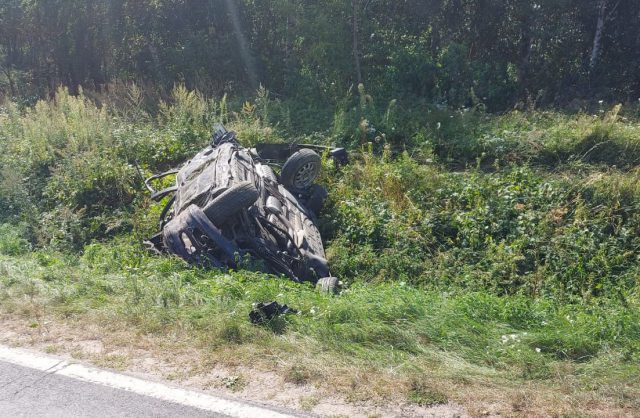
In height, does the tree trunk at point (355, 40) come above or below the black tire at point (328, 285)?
above

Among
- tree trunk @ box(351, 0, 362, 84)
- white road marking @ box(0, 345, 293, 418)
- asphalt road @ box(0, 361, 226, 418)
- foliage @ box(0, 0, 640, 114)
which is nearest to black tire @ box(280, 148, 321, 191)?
foliage @ box(0, 0, 640, 114)

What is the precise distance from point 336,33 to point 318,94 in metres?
1.57

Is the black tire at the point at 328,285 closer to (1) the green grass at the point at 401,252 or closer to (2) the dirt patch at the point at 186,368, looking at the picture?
(1) the green grass at the point at 401,252

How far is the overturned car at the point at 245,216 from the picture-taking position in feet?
24.1

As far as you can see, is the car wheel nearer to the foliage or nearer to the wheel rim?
the wheel rim

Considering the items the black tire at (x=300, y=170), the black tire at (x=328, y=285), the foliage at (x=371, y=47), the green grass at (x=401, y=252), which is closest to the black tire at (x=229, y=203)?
the green grass at (x=401, y=252)

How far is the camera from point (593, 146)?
10.2 meters

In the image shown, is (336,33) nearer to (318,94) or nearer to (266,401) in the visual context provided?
(318,94)

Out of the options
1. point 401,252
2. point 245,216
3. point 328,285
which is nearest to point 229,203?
point 245,216

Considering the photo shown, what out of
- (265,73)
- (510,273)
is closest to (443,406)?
(510,273)

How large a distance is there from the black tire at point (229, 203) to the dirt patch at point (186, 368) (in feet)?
6.42

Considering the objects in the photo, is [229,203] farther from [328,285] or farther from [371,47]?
[371,47]

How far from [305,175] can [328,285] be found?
324 centimetres

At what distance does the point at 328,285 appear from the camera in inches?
282
